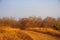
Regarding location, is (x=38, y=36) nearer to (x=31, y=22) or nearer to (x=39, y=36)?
(x=39, y=36)

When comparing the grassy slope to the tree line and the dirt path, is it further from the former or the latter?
Result: the tree line

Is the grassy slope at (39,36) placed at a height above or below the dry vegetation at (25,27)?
below

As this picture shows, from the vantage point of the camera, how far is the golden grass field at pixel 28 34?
1654mm

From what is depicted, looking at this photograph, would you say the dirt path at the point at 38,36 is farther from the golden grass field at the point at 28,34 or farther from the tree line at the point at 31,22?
the tree line at the point at 31,22

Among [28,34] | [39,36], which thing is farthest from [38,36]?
[28,34]

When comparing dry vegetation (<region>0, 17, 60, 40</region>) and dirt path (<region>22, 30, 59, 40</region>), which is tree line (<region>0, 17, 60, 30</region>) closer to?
dry vegetation (<region>0, 17, 60, 40</region>)

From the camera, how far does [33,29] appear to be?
5.64 feet

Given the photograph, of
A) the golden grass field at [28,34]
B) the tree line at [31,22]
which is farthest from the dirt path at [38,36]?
the tree line at [31,22]

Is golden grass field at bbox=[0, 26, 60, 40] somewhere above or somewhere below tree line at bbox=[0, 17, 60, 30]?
below

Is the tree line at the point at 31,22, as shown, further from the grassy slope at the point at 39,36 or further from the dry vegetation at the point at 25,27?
the grassy slope at the point at 39,36

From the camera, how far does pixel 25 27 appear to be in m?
1.72

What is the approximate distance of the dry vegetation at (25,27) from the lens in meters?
1.66

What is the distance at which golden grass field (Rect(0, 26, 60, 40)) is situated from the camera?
165 cm

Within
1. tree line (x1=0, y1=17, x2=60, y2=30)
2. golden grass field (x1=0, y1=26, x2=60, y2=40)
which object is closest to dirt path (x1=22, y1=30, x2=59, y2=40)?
golden grass field (x1=0, y1=26, x2=60, y2=40)
